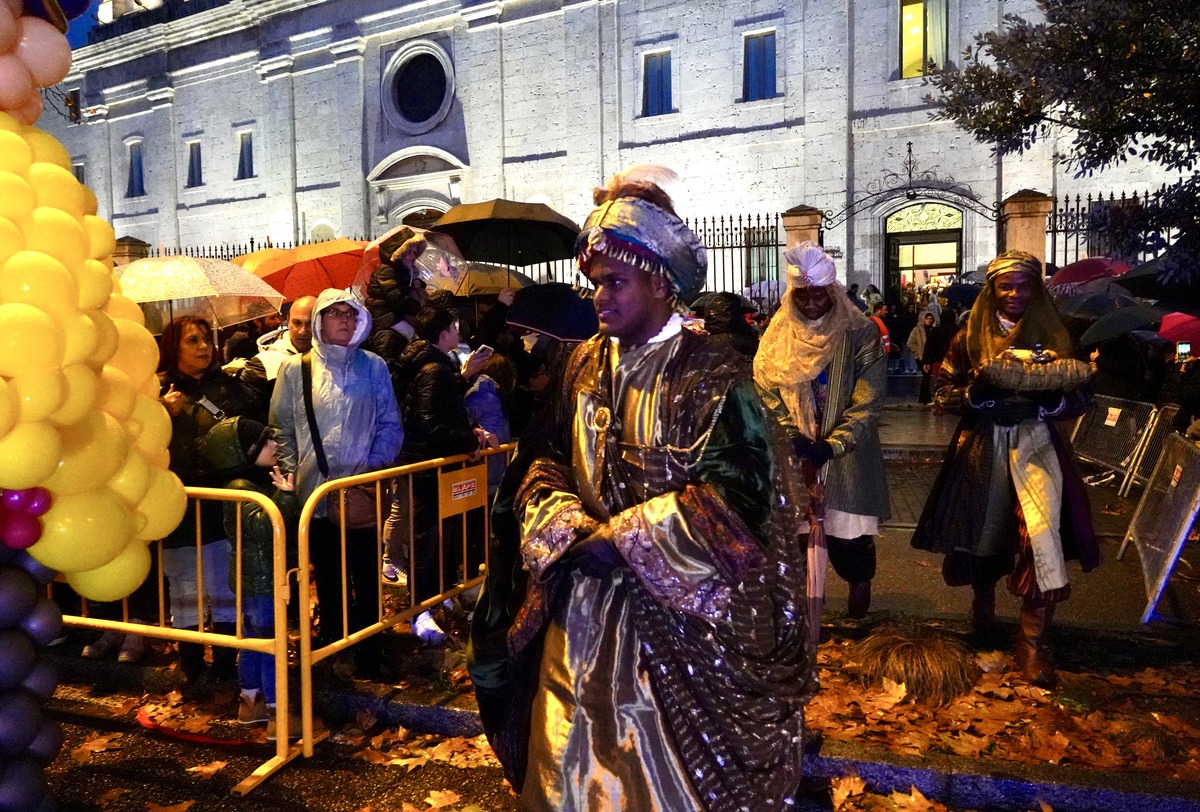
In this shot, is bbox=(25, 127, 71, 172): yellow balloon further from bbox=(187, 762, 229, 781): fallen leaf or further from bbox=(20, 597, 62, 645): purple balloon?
bbox=(187, 762, 229, 781): fallen leaf

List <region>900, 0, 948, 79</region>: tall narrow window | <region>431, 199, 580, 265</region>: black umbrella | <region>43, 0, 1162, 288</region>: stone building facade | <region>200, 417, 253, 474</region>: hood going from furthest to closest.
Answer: <region>43, 0, 1162, 288</region>: stone building facade
<region>900, 0, 948, 79</region>: tall narrow window
<region>431, 199, 580, 265</region>: black umbrella
<region>200, 417, 253, 474</region>: hood

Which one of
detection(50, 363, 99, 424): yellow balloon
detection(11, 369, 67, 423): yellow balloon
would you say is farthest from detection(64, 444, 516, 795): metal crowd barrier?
detection(11, 369, 67, 423): yellow balloon

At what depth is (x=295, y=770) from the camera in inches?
163

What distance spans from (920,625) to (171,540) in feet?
14.2

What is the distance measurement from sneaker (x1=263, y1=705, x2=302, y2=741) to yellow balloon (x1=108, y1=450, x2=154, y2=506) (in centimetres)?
186

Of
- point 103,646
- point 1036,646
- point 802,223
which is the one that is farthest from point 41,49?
point 802,223

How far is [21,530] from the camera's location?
2617 mm

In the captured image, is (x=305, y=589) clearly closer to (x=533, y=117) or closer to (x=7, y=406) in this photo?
(x=7, y=406)

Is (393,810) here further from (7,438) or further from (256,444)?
(7,438)

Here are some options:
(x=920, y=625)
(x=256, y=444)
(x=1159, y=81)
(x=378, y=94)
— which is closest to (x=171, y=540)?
(x=256, y=444)

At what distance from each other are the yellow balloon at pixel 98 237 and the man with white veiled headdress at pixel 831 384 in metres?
3.07

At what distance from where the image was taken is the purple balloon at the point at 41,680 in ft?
9.35

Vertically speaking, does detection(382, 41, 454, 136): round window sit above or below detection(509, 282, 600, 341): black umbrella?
above

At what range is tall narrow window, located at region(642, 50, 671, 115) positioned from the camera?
78.4 ft
